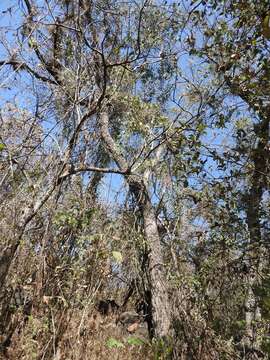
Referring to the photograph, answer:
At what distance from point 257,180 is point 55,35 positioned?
9.98 ft

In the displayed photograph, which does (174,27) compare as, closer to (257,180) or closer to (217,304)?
(257,180)

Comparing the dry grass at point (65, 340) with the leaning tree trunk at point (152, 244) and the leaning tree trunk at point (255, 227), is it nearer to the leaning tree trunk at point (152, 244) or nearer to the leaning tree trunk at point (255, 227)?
the leaning tree trunk at point (152, 244)

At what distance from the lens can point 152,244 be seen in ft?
22.5

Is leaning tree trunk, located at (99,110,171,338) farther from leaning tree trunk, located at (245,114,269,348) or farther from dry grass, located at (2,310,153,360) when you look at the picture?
dry grass, located at (2,310,153,360)

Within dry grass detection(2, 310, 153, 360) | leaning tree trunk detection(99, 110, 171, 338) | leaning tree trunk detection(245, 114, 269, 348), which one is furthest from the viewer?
leaning tree trunk detection(99, 110, 171, 338)

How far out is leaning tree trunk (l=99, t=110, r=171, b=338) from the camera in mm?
5980

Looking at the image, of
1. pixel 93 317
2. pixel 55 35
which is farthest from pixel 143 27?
pixel 93 317

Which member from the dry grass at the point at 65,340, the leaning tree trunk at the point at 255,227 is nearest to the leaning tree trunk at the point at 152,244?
the leaning tree trunk at the point at 255,227

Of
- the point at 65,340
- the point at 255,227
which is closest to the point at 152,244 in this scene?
the point at 255,227

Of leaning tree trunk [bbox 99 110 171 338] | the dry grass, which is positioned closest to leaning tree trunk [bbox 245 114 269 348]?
leaning tree trunk [bbox 99 110 171 338]

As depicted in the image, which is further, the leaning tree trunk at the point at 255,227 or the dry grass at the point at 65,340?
the leaning tree trunk at the point at 255,227

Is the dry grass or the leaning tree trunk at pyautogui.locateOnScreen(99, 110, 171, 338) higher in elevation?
the leaning tree trunk at pyautogui.locateOnScreen(99, 110, 171, 338)

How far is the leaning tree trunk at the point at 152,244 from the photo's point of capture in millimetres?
5980

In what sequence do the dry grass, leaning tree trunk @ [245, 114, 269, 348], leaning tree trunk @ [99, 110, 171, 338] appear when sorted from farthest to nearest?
leaning tree trunk @ [99, 110, 171, 338] < leaning tree trunk @ [245, 114, 269, 348] < the dry grass
